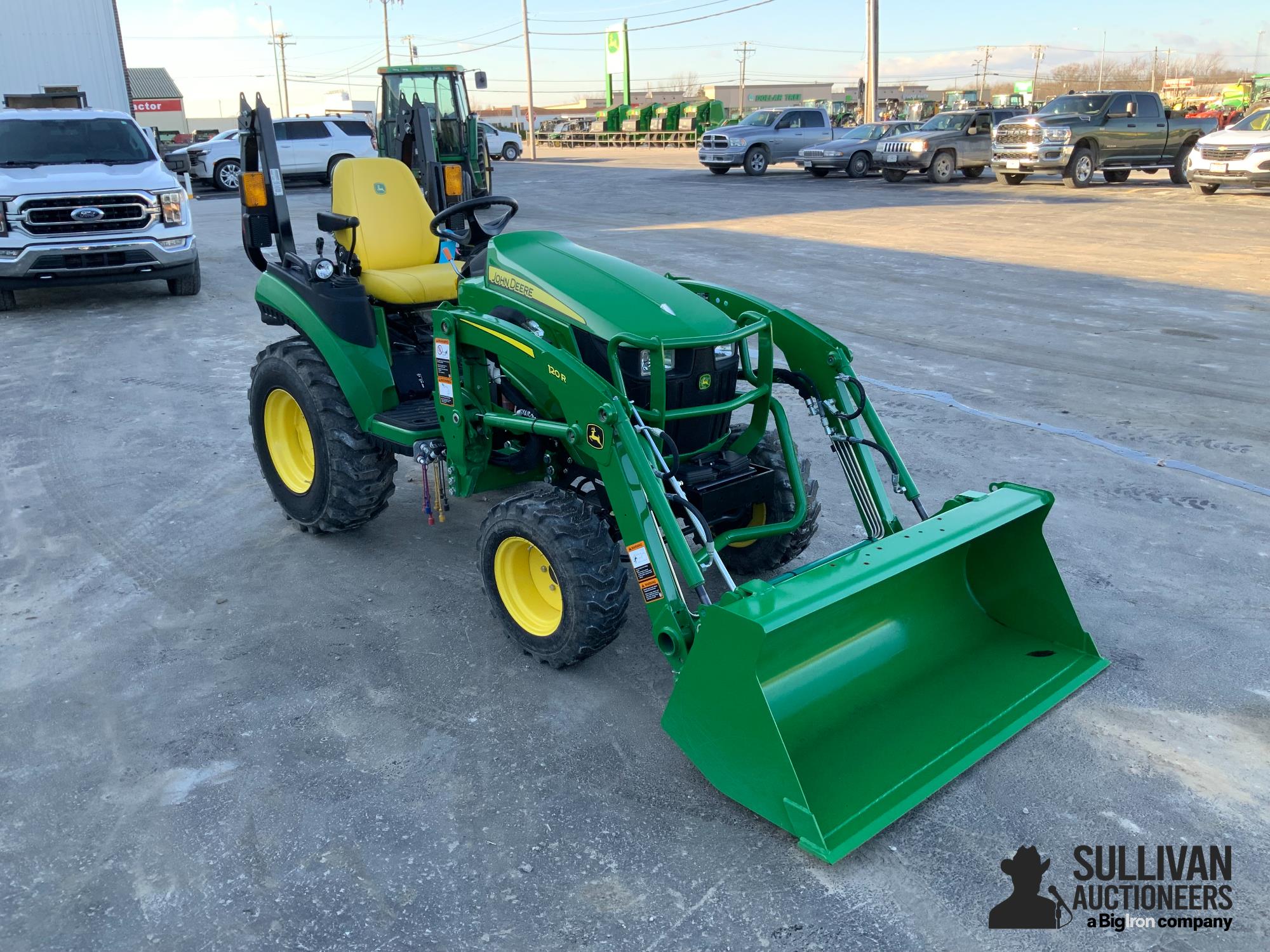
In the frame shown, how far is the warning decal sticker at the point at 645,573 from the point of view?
3.22m

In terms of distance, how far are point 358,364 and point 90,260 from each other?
6960 mm

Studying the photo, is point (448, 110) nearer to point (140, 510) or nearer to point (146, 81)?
point (140, 510)

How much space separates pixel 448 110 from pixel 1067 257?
38.0ft

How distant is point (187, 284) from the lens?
11000mm

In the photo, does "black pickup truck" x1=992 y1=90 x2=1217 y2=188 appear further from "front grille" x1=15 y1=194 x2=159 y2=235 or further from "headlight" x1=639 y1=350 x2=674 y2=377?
"headlight" x1=639 y1=350 x2=674 y2=377

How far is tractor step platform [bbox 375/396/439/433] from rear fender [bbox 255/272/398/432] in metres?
0.05

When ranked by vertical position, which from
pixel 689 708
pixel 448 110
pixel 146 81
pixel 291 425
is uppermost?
pixel 146 81

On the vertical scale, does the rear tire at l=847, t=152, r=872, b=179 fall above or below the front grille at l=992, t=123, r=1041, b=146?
below

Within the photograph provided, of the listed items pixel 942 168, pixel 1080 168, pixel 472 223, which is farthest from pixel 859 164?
pixel 472 223

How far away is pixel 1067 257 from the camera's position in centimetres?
1238

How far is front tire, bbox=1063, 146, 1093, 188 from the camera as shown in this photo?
20.8 meters

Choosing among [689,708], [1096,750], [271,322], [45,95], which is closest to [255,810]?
[689,708]

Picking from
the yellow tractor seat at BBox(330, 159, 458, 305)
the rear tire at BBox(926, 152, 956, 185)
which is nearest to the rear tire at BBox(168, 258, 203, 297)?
the yellow tractor seat at BBox(330, 159, 458, 305)

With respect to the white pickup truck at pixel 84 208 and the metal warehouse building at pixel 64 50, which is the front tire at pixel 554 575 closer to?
the white pickup truck at pixel 84 208
